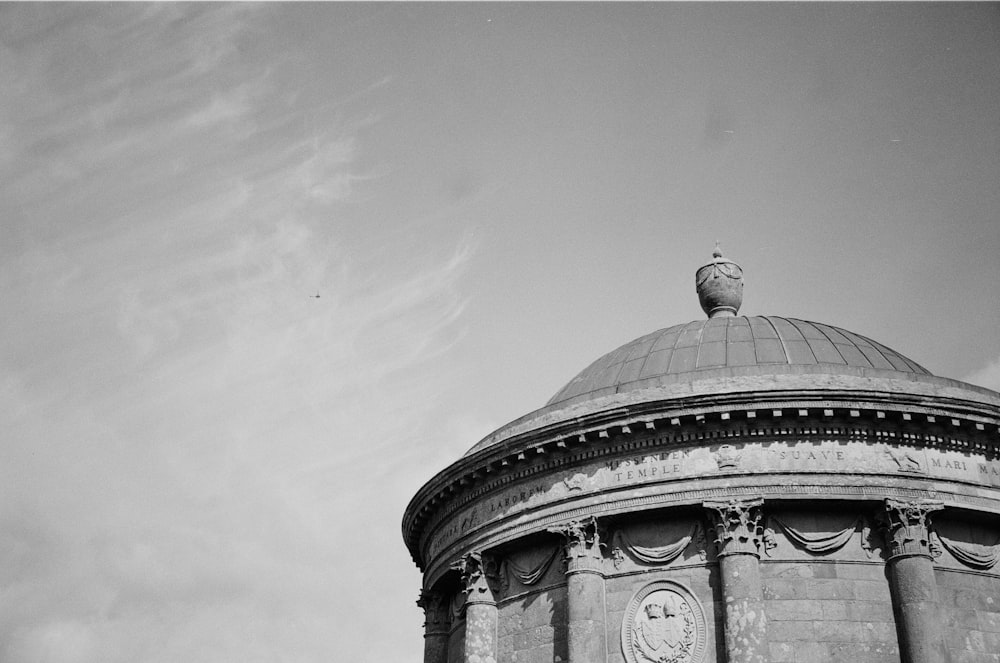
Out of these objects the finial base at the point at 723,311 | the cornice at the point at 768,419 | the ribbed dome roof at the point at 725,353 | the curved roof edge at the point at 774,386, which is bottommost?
the cornice at the point at 768,419

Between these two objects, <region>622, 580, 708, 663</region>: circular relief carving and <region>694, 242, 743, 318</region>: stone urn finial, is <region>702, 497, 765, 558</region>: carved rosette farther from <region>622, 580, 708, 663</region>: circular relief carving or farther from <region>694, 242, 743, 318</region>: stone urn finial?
<region>694, 242, 743, 318</region>: stone urn finial

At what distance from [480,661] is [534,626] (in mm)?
1436

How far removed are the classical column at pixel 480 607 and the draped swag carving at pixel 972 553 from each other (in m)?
9.13

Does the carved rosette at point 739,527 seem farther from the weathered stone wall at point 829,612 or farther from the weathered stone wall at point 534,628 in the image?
the weathered stone wall at point 534,628

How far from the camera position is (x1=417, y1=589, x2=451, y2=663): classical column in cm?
2528

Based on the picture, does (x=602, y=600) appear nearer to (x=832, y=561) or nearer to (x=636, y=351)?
(x=832, y=561)

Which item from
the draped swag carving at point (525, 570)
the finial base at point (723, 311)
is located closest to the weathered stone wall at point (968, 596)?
the draped swag carving at point (525, 570)

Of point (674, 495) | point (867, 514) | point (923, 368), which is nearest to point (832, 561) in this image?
point (867, 514)

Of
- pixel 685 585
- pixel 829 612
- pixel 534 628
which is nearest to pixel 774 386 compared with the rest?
pixel 685 585

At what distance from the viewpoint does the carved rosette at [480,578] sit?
75.3ft

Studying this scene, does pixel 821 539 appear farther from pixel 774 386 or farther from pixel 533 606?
pixel 533 606

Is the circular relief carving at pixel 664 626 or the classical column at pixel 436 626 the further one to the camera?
the classical column at pixel 436 626

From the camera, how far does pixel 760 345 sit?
80.9 ft

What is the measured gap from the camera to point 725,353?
2444 centimetres
